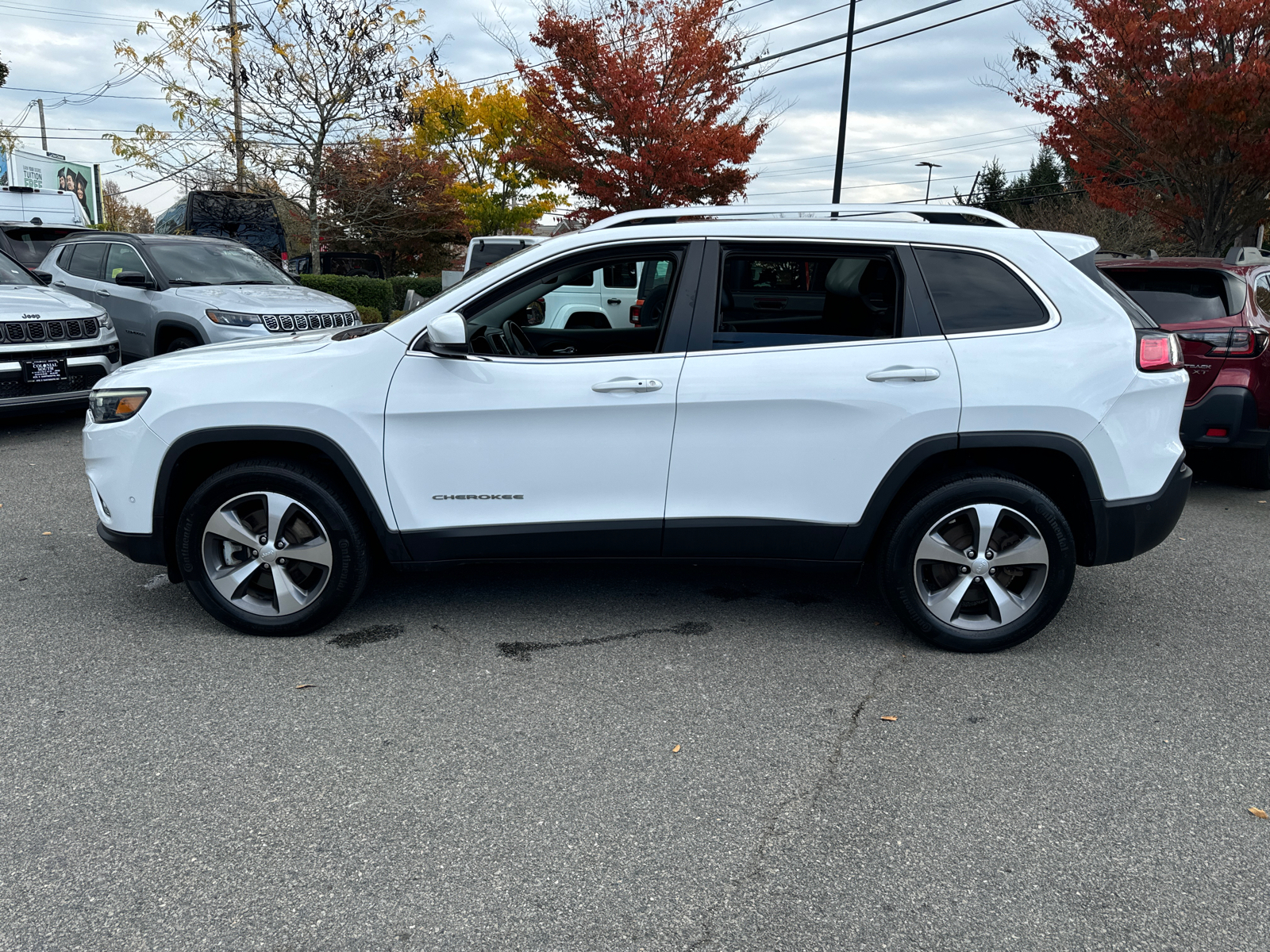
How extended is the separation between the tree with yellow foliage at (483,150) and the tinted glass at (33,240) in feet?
42.3

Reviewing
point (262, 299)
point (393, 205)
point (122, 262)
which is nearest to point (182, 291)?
point (262, 299)

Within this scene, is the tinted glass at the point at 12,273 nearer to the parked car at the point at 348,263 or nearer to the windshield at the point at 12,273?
the windshield at the point at 12,273

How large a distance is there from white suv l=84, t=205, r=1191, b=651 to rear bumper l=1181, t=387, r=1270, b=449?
9.19 feet

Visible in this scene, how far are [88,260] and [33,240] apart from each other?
488 cm

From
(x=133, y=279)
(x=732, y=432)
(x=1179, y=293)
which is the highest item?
(x=1179, y=293)

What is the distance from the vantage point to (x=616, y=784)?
3.02 metres

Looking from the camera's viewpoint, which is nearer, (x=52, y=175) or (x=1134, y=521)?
(x=1134, y=521)

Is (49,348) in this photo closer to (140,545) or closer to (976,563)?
(140,545)

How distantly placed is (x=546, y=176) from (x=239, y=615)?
1826 centimetres

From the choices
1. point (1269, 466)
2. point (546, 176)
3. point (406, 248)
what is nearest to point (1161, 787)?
point (1269, 466)

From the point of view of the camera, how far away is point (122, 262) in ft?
33.8

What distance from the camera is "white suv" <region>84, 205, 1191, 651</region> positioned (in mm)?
3836

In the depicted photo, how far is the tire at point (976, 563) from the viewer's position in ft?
12.8

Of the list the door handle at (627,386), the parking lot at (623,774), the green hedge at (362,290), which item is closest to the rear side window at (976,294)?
the door handle at (627,386)
